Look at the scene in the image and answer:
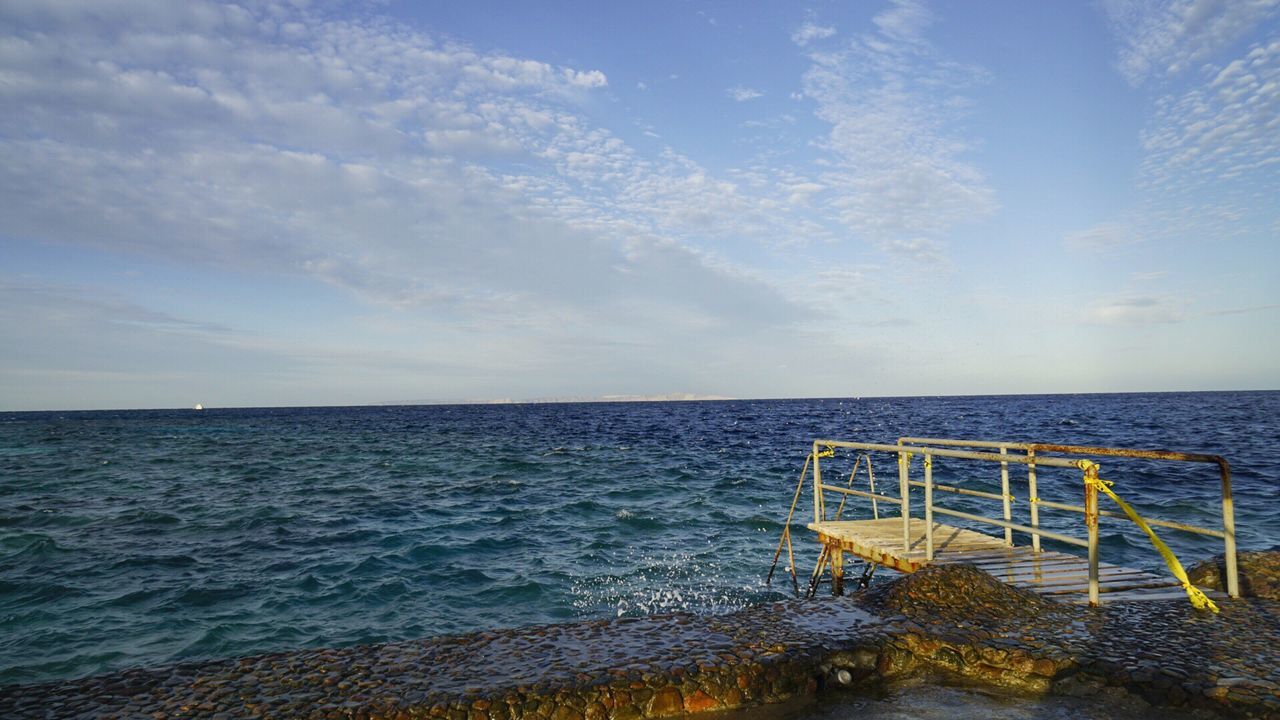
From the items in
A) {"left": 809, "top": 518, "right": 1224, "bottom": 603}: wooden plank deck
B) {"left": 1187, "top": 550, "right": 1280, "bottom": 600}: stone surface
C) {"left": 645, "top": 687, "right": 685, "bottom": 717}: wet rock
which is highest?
{"left": 1187, "top": 550, "right": 1280, "bottom": 600}: stone surface

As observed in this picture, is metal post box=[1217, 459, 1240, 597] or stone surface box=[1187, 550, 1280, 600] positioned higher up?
metal post box=[1217, 459, 1240, 597]

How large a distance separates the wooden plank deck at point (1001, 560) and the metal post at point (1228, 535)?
0.75 ft

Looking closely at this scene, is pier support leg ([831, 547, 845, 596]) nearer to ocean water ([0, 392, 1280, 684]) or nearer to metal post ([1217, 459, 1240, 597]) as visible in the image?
ocean water ([0, 392, 1280, 684])

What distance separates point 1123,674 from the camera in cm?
532

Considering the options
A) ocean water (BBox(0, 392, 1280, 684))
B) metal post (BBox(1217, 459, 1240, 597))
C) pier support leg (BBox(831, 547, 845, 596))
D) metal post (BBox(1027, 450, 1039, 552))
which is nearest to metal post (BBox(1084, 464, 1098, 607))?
metal post (BBox(1217, 459, 1240, 597))

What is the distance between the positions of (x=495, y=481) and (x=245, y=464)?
15.8 meters

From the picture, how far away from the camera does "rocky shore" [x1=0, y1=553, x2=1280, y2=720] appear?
4992 mm

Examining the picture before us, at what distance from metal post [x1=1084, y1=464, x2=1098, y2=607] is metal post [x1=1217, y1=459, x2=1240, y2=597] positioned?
3.52ft

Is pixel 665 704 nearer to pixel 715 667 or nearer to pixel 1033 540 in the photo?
pixel 715 667

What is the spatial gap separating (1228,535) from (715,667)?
5.73 meters

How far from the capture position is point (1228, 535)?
6.98 metres

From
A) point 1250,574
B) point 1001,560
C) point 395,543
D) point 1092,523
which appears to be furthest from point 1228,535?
point 395,543

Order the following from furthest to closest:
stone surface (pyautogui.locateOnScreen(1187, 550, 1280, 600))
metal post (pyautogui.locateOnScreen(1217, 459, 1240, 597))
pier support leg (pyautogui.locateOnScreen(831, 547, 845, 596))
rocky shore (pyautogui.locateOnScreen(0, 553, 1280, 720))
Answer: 1. pier support leg (pyautogui.locateOnScreen(831, 547, 845, 596))
2. stone surface (pyautogui.locateOnScreen(1187, 550, 1280, 600))
3. metal post (pyautogui.locateOnScreen(1217, 459, 1240, 597))
4. rocky shore (pyautogui.locateOnScreen(0, 553, 1280, 720))

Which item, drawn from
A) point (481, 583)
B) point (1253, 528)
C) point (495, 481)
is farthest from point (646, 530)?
point (1253, 528)
